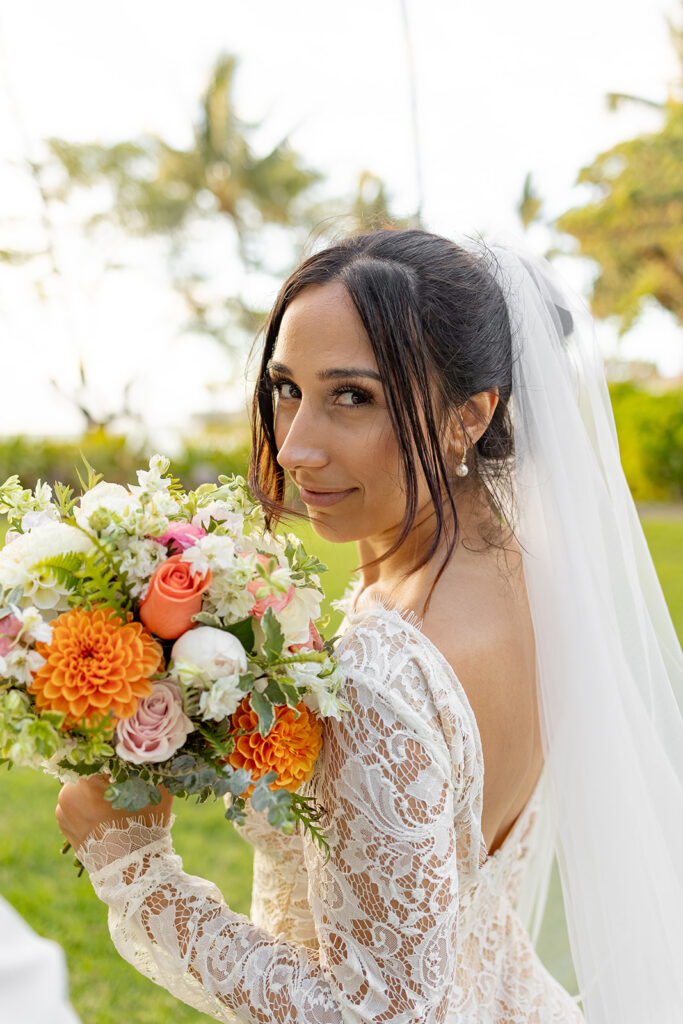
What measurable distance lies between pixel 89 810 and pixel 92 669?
463 mm

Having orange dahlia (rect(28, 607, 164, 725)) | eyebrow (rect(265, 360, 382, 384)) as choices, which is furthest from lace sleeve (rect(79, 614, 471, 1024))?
eyebrow (rect(265, 360, 382, 384))

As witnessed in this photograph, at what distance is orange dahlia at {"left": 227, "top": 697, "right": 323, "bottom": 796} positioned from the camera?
4.76ft

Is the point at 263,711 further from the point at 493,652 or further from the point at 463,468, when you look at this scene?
the point at 463,468

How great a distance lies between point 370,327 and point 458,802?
901 millimetres

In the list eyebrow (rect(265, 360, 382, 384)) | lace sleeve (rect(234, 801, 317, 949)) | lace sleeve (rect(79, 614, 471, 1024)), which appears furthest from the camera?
lace sleeve (rect(234, 801, 317, 949))

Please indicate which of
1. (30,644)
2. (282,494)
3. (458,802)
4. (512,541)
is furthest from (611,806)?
(30,644)

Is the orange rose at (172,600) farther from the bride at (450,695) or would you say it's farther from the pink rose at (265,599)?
the bride at (450,695)

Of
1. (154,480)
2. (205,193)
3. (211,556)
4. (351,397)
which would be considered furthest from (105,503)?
(205,193)

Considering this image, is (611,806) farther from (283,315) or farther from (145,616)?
(283,315)

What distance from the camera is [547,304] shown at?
2186mm

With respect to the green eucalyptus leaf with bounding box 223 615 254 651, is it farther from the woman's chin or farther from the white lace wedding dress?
the woman's chin

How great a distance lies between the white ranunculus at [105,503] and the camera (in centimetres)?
153

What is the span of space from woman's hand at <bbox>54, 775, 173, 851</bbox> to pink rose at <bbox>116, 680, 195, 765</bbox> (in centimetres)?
28

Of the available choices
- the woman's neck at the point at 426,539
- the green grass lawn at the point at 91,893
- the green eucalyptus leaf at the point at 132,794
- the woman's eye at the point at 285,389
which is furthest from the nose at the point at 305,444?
the green grass lawn at the point at 91,893
